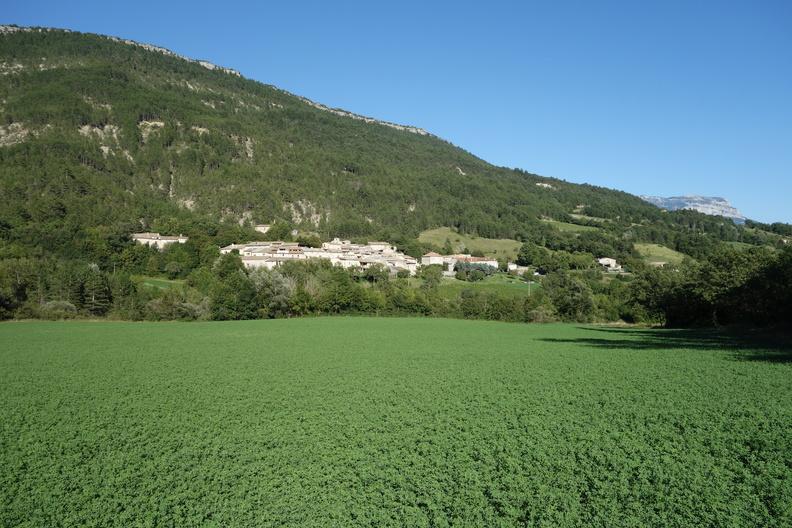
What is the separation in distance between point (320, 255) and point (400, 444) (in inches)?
4691

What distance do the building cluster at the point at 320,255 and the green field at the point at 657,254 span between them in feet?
241

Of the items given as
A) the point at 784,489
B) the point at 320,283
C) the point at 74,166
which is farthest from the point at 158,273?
the point at 784,489

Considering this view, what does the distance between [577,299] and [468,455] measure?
239ft

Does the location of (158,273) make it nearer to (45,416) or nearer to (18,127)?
(45,416)

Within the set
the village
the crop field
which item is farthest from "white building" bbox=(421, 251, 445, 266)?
the crop field

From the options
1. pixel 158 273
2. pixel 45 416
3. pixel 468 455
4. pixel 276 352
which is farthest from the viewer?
pixel 158 273

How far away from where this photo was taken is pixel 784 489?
10.3 meters

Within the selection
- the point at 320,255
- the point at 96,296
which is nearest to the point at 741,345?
the point at 96,296

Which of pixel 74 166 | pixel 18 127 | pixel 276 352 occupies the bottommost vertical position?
pixel 276 352

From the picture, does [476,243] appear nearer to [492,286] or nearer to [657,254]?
[657,254]

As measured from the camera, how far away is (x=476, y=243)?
185750 millimetres

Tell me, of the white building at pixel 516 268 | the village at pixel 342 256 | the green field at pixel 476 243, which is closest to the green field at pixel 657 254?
the village at pixel 342 256

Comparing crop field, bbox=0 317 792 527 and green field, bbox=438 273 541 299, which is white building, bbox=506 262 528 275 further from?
crop field, bbox=0 317 792 527

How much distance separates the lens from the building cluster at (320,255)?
11975 cm
